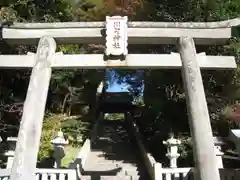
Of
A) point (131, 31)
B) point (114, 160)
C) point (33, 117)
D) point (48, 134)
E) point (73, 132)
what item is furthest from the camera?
point (73, 132)

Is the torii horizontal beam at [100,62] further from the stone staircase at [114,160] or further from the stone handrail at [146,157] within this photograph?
the stone staircase at [114,160]

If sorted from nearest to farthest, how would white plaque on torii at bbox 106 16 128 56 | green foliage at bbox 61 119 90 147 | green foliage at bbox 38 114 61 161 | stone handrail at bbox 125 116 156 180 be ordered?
white plaque on torii at bbox 106 16 128 56
stone handrail at bbox 125 116 156 180
green foliage at bbox 38 114 61 161
green foliage at bbox 61 119 90 147

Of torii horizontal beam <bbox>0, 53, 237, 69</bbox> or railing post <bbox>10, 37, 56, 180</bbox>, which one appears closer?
railing post <bbox>10, 37, 56, 180</bbox>

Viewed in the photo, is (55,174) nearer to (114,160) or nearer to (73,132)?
(114,160)

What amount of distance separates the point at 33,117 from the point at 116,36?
221 centimetres

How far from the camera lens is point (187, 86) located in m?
7.03

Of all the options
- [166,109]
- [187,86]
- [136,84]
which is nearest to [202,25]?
[187,86]

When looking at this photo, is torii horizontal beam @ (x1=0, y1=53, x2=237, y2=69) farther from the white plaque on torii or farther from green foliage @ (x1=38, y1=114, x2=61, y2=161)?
green foliage @ (x1=38, y1=114, x2=61, y2=161)

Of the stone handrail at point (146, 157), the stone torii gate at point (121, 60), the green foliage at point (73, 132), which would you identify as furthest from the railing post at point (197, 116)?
the green foliage at point (73, 132)

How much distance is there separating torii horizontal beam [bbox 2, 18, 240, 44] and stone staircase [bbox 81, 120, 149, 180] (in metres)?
3.81

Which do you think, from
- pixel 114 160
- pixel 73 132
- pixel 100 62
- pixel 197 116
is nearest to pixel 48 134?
pixel 73 132

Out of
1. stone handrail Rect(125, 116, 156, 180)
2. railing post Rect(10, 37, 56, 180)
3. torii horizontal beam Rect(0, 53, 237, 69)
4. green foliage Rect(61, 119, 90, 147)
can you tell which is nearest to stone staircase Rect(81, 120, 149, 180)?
stone handrail Rect(125, 116, 156, 180)

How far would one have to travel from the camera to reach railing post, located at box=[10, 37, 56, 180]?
245 inches

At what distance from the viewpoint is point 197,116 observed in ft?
21.8
